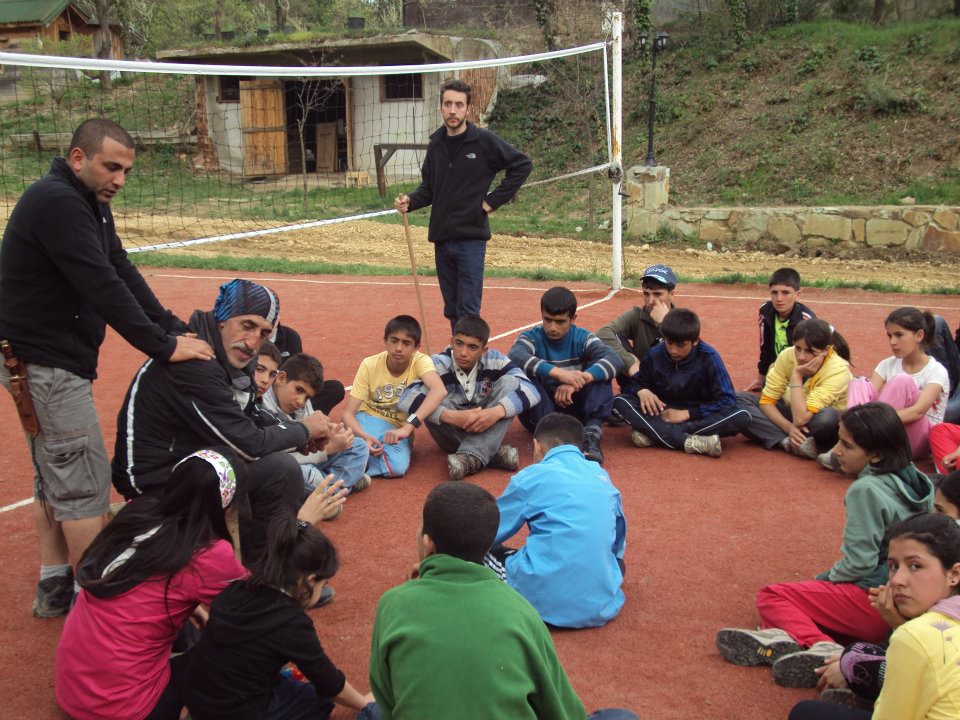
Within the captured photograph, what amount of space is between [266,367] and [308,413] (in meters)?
0.66

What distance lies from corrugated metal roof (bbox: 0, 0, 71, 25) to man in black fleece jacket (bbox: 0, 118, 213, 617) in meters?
38.3

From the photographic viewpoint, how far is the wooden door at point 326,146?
2573cm

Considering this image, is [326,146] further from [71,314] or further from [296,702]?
[296,702]

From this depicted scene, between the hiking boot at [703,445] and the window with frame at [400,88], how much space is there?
19.2 m

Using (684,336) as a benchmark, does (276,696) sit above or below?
below

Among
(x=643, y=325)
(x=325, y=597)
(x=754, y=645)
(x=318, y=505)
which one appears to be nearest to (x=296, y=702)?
(x=318, y=505)

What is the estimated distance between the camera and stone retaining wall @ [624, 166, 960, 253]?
1523cm

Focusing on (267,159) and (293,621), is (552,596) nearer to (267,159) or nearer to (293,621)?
(293,621)

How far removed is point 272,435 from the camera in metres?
4.15

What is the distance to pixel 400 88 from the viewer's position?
2422cm

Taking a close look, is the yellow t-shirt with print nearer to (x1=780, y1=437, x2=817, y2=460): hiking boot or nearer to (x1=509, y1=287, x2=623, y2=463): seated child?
(x1=509, y1=287, x2=623, y2=463): seated child

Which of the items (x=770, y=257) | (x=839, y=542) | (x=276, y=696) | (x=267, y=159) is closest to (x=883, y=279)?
(x=770, y=257)

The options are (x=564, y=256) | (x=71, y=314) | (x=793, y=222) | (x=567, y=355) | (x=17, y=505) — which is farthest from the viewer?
(x=793, y=222)

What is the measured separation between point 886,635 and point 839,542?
1146 mm
